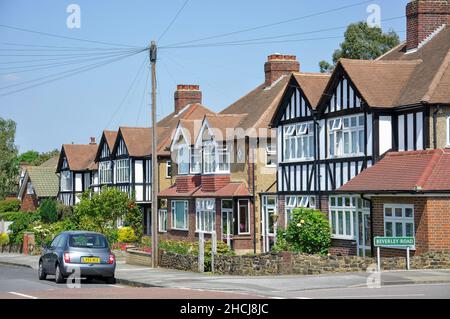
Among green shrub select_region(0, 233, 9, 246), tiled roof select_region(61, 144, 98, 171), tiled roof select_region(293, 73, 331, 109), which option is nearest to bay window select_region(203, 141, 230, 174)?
tiled roof select_region(293, 73, 331, 109)

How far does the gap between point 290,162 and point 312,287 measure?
16.5 metres

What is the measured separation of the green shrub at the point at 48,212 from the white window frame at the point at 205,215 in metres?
20.8

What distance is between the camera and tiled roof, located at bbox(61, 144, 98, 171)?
72500 millimetres

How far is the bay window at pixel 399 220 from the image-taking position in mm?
29244

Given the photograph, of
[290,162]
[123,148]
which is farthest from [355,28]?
[290,162]

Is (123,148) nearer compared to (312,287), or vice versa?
(312,287)

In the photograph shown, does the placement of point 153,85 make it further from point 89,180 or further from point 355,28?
point 89,180

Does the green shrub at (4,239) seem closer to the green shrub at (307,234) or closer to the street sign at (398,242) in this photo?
the green shrub at (307,234)

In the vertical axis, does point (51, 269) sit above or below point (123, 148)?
below

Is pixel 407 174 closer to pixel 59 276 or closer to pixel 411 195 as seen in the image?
pixel 411 195

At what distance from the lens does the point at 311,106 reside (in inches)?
1458

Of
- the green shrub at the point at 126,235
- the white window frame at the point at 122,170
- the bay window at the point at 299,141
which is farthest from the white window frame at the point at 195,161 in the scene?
the white window frame at the point at 122,170

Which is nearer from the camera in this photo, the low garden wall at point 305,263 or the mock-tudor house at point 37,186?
the low garden wall at point 305,263

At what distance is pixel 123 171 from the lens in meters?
61.1
